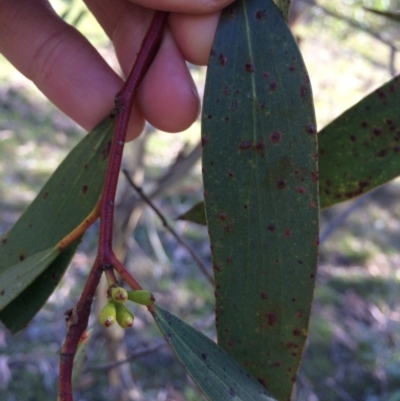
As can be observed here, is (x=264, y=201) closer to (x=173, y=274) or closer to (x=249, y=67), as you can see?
(x=249, y=67)

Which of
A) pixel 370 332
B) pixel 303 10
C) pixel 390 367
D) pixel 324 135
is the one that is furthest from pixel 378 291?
pixel 324 135

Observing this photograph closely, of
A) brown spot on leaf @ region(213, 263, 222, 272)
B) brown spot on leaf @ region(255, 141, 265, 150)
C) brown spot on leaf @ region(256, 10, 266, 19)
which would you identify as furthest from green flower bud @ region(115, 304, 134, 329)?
brown spot on leaf @ region(256, 10, 266, 19)

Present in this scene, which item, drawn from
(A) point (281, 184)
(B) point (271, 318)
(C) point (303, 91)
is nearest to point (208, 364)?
(B) point (271, 318)

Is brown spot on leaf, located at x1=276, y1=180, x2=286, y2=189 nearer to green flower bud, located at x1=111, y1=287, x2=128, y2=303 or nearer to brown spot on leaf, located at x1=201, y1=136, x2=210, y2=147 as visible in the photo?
brown spot on leaf, located at x1=201, y1=136, x2=210, y2=147

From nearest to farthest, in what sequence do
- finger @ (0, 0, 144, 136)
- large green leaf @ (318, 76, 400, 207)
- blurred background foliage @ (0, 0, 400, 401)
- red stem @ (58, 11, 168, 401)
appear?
1. red stem @ (58, 11, 168, 401)
2. large green leaf @ (318, 76, 400, 207)
3. finger @ (0, 0, 144, 136)
4. blurred background foliage @ (0, 0, 400, 401)

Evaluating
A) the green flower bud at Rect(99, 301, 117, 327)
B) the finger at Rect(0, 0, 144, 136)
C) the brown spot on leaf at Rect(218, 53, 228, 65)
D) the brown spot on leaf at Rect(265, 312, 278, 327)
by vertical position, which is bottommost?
the green flower bud at Rect(99, 301, 117, 327)

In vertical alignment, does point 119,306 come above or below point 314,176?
below

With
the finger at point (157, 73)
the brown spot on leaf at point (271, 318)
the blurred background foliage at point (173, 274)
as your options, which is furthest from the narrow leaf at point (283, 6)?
the blurred background foliage at point (173, 274)
